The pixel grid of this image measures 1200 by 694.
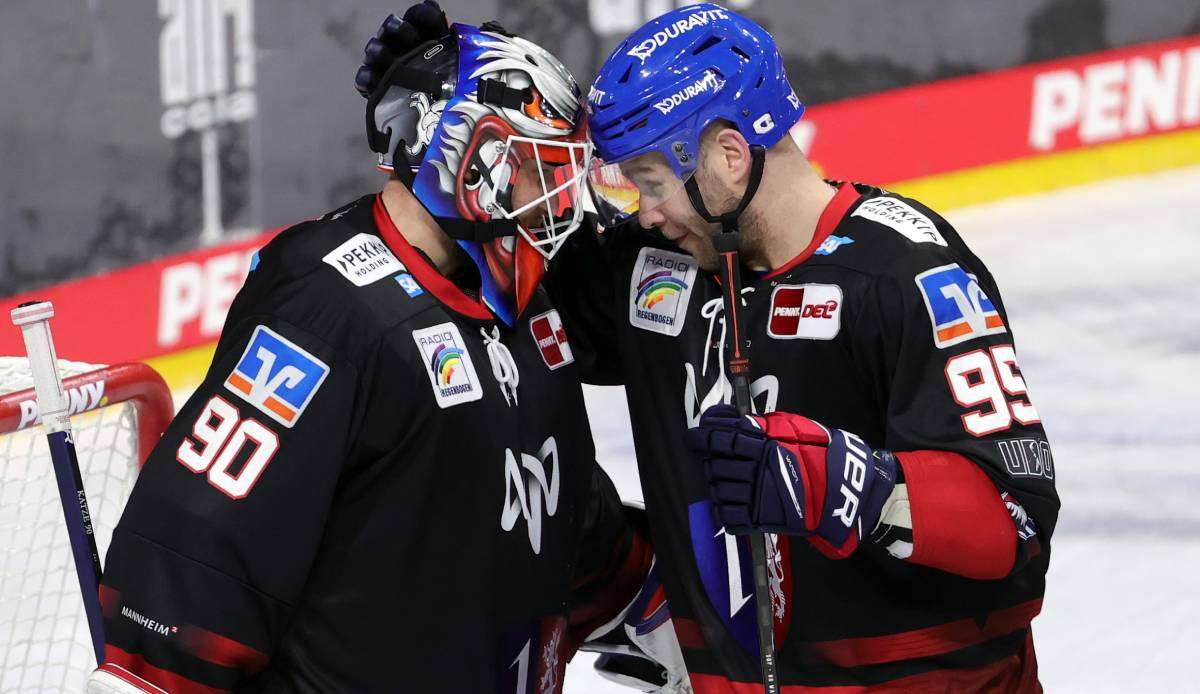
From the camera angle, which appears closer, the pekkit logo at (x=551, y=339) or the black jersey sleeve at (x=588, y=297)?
the pekkit logo at (x=551, y=339)

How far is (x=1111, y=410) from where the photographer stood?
16.3ft

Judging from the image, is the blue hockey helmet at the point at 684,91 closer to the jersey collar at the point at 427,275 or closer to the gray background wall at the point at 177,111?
the jersey collar at the point at 427,275

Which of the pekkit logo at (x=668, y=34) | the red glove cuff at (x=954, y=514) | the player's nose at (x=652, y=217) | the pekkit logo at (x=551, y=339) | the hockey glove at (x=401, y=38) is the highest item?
the hockey glove at (x=401, y=38)

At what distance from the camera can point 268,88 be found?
A: 5.65 m

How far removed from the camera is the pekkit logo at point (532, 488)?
226cm

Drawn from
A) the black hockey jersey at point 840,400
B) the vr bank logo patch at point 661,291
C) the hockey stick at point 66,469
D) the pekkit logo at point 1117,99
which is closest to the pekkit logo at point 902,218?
the black hockey jersey at point 840,400

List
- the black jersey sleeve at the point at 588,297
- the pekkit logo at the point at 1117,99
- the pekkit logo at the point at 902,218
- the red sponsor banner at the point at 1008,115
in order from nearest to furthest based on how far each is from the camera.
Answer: the pekkit logo at the point at 902,218, the black jersey sleeve at the point at 588,297, the red sponsor banner at the point at 1008,115, the pekkit logo at the point at 1117,99

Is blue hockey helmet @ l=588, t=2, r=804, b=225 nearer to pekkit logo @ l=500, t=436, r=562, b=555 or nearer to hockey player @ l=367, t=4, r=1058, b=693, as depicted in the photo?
hockey player @ l=367, t=4, r=1058, b=693

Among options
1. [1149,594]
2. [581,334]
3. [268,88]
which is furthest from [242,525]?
[268,88]

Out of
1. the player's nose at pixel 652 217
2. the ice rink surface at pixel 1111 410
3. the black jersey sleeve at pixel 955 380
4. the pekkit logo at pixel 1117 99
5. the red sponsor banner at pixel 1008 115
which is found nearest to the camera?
the black jersey sleeve at pixel 955 380

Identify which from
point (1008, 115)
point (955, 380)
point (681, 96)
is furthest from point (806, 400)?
point (1008, 115)

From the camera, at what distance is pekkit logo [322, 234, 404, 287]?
2170mm

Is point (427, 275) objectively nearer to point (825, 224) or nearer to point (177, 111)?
point (825, 224)

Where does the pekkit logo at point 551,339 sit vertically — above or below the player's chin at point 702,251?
below
